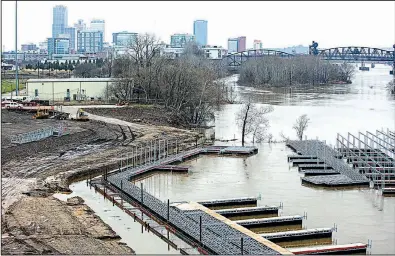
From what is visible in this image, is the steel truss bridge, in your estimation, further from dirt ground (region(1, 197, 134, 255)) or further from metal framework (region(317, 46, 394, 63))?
dirt ground (region(1, 197, 134, 255))

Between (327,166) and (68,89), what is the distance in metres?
6.54

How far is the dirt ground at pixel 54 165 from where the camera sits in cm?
425

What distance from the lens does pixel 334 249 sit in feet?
13.3

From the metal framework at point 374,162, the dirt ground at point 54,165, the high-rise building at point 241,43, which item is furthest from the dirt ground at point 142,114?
the high-rise building at point 241,43

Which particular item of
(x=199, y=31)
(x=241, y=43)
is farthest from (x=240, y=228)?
(x=241, y=43)

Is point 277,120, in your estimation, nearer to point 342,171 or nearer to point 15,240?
point 342,171

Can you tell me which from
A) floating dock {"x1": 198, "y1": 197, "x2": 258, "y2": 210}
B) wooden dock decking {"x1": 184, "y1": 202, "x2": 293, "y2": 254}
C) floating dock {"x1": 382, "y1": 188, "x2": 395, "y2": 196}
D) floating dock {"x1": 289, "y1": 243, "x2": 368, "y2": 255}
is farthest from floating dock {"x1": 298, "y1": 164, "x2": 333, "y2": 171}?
floating dock {"x1": 289, "y1": 243, "x2": 368, "y2": 255}

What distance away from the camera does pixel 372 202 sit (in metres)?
5.57

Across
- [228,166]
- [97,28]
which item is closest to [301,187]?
[228,166]

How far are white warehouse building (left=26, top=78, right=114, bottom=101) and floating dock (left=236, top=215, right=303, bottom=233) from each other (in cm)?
790

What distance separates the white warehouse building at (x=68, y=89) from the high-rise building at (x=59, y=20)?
1831 centimetres

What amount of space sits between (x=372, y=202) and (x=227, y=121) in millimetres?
5546

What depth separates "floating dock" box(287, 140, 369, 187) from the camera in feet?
20.3

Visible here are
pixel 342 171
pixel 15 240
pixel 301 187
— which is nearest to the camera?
pixel 15 240
